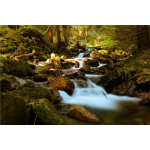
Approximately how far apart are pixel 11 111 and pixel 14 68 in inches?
233

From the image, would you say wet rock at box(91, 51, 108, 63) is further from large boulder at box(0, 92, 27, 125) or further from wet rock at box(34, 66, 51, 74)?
large boulder at box(0, 92, 27, 125)

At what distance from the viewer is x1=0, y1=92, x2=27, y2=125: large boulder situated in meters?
2.22

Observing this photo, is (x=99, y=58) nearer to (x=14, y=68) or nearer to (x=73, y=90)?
(x=73, y=90)

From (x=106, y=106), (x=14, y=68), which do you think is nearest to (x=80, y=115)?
(x=106, y=106)

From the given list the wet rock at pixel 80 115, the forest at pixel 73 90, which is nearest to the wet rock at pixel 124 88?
the forest at pixel 73 90

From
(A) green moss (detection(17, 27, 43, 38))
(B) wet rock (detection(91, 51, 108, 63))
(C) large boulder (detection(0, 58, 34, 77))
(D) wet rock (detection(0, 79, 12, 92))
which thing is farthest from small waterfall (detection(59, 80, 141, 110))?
(A) green moss (detection(17, 27, 43, 38))

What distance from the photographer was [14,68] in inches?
297

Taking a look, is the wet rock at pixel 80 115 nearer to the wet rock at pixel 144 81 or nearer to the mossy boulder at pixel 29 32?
the wet rock at pixel 144 81

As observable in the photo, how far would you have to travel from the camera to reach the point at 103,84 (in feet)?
24.4

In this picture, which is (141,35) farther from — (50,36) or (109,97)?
(50,36)

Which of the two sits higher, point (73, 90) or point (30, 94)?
point (30, 94)
